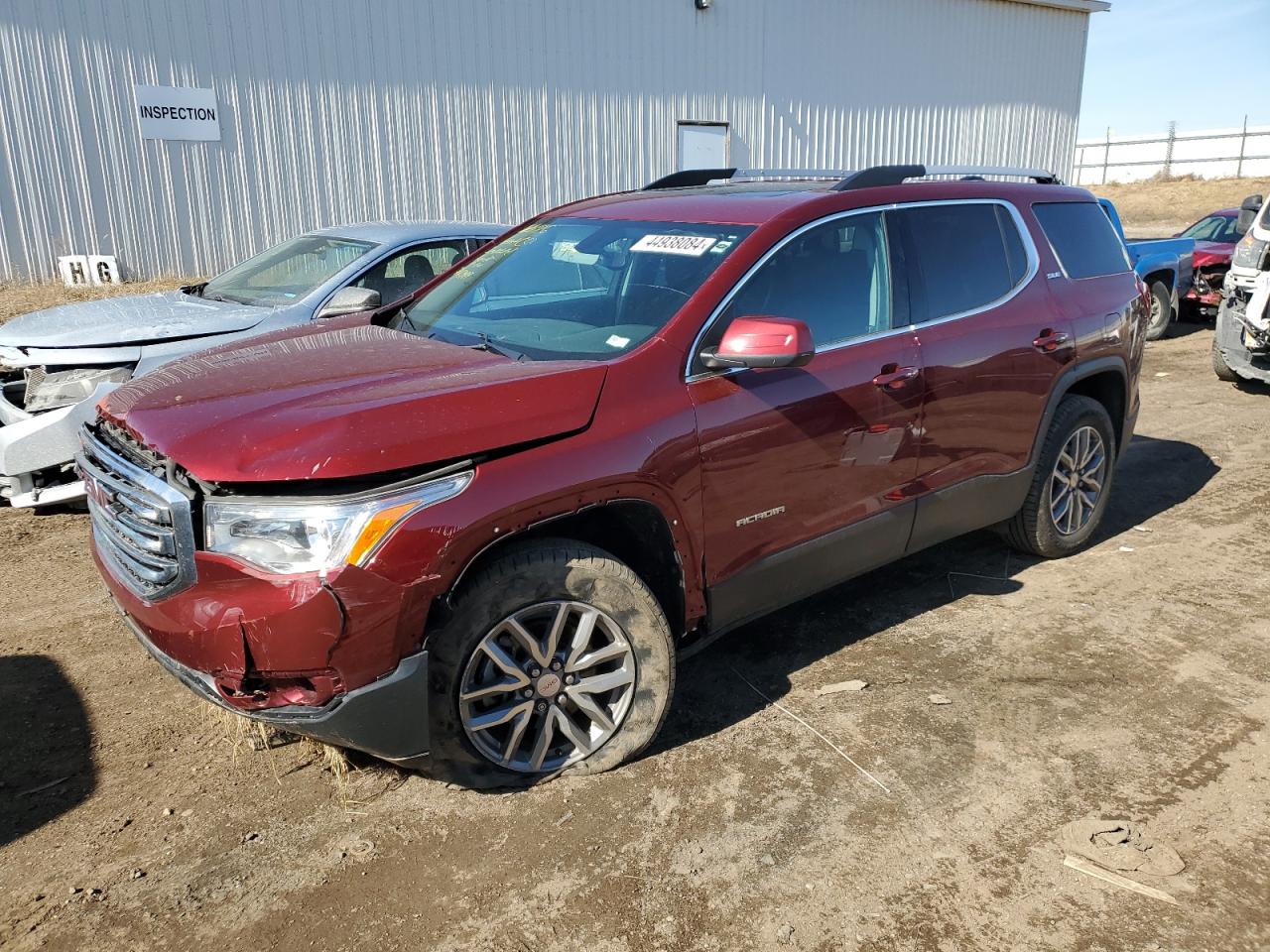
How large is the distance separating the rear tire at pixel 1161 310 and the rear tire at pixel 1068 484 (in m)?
8.61

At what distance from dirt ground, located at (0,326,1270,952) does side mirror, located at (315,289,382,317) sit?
1.98 metres

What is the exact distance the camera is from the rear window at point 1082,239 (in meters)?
4.81

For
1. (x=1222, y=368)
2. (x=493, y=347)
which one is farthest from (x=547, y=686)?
(x=1222, y=368)

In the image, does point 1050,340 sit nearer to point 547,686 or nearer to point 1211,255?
point 547,686

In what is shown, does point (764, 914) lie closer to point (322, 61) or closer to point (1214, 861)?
point (1214, 861)

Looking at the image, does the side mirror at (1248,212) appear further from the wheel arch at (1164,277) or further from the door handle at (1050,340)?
the door handle at (1050,340)

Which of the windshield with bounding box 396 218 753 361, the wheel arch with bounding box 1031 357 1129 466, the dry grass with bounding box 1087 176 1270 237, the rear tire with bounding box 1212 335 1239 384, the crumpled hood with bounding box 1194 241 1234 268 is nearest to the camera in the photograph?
the windshield with bounding box 396 218 753 361

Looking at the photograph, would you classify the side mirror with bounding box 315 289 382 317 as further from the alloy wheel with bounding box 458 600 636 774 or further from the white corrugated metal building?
the white corrugated metal building

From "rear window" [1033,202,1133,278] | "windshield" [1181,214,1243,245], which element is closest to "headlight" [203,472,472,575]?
"rear window" [1033,202,1133,278]

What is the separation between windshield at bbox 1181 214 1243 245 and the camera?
1352 cm

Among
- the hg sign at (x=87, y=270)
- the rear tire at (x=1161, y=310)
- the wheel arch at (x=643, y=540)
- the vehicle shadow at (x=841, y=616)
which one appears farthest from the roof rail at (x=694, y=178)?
the rear tire at (x=1161, y=310)

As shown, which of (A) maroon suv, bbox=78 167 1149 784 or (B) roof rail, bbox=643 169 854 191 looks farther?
(B) roof rail, bbox=643 169 854 191

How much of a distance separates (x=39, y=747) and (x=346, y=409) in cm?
183

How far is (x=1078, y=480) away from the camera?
5059 millimetres
